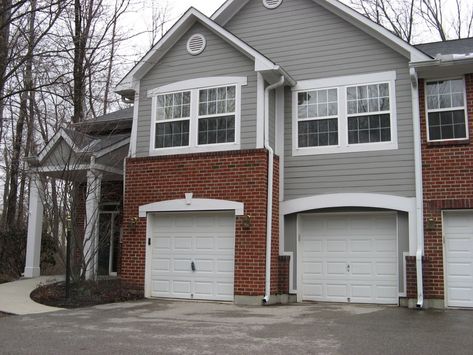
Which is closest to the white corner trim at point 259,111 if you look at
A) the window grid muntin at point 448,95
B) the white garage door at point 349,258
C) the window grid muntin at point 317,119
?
the window grid muntin at point 317,119

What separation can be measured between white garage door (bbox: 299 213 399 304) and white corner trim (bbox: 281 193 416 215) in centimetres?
41

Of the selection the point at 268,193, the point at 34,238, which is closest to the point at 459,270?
the point at 268,193

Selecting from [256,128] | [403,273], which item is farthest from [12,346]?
[403,273]

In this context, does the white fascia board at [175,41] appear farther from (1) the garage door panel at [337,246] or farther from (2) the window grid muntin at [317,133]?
(1) the garage door panel at [337,246]

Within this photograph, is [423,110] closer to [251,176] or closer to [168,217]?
[251,176]

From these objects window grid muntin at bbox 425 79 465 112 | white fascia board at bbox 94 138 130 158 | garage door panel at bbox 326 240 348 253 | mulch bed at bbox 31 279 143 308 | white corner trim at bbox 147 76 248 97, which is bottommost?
mulch bed at bbox 31 279 143 308

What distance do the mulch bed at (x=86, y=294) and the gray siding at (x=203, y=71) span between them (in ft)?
11.3

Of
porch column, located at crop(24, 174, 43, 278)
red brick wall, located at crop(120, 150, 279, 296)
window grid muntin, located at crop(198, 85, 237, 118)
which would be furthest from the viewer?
porch column, located at crop(24, 174, 43, 278)

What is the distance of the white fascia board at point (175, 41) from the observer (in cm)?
1277

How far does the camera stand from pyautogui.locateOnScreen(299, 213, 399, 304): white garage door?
1247cm

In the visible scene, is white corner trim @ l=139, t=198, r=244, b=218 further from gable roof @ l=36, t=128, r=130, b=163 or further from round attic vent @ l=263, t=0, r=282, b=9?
round attic vent @ l=263, t=0, r=282, b=9

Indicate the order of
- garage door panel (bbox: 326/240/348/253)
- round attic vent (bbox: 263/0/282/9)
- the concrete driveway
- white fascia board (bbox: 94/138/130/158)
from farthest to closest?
white fascia board (bbox: 94/138/130/158)
round attic vent (bbox: 263/0/282/9)
garage door panel (bbox: 326/240/348/253)
the concrete driveway

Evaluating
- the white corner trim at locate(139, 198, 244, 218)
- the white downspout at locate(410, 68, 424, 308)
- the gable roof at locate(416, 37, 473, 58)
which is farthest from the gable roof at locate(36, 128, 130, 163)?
the gable roof at locate(416, 37, 473, 58)

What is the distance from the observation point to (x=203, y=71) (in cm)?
1370
